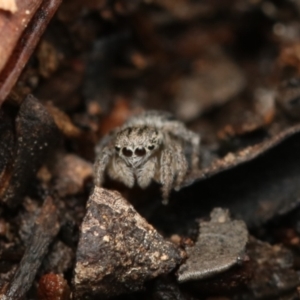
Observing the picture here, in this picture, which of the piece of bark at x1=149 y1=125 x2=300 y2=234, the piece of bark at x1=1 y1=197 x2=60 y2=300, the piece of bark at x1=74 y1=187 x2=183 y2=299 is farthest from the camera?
the piece of bark at x1=149 y1=125 x2=300 y2=234

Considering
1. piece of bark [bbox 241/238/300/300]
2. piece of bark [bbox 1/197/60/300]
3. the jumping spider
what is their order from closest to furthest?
piece of bark [bbox 1/197/60/300] < piece of bark [bbox 241/238/300/300] < the jumping spider

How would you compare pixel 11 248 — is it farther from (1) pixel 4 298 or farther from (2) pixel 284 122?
(2) pixel 284 122

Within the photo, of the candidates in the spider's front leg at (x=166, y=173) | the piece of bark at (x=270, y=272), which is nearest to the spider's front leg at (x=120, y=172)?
the spider's front leg at (x=166, y=173)

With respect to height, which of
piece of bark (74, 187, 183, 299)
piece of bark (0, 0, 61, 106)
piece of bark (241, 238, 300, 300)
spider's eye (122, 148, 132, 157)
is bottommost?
piece of bark (74, 187, 183, 299)

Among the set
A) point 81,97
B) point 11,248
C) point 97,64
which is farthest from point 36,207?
point 97,64

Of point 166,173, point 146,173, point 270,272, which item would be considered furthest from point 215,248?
point 146,173

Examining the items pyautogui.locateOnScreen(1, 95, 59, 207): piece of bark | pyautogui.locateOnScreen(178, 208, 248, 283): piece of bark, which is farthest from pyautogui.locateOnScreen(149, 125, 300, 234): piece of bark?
pyautogui.locateOnScreen(1, 95, 59, 207): piece of bark

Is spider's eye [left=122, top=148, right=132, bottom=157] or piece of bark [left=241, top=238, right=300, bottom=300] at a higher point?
spider's eye [left=122, top=148, right=132, bottom=157]

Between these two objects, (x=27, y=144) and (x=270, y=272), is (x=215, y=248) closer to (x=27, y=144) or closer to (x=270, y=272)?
(x=270, y=272)

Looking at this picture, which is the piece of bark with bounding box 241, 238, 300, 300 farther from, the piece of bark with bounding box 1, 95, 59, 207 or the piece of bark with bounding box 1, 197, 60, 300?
the piece of bark with bounding box 1, 95, 59, 207
